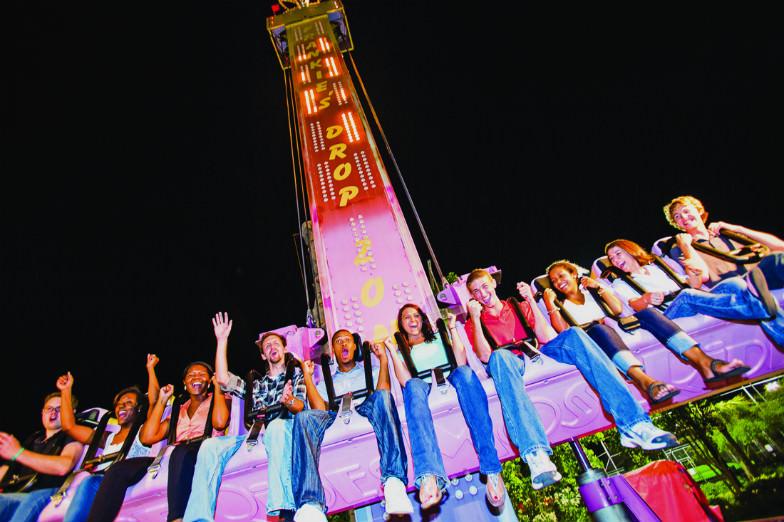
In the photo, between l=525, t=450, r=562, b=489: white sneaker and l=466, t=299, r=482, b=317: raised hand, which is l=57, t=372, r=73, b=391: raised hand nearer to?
l=466, t=299, r=482, b=317: raised hand

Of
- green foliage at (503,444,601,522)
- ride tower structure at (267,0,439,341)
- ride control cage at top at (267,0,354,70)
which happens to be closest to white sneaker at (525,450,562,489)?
ride tower structure at (267,0,439,341)

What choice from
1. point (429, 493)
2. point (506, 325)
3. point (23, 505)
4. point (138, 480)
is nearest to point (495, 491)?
point (429, 493)

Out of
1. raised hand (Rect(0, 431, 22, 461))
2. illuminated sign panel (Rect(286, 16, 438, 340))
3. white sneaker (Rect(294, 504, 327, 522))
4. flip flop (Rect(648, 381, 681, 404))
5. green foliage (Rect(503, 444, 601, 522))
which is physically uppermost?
illuminated sign panel (Rect(286, 16, 438, 340))

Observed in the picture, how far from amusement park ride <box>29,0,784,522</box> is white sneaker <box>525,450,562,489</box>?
0.63m

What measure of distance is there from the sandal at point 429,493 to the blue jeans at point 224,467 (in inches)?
39.8

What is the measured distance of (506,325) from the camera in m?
3.80

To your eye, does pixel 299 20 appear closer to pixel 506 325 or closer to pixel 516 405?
pixel 506 325

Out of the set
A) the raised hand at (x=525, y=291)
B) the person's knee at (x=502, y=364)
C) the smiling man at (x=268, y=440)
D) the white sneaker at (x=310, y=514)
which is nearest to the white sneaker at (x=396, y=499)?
the white sneaker at (x=310, y=514)

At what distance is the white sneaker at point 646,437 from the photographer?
2.20 meters

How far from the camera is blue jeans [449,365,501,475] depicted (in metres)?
2.55

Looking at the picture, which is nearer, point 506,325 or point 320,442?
point 320,442

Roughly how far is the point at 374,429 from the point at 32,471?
12.0 feet

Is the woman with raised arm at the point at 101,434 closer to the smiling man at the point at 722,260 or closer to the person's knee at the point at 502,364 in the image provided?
the person's knee at the point at 502,364

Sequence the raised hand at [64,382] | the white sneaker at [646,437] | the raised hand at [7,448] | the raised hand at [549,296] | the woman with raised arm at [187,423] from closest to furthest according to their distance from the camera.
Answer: the white sneaker at [646,437], the woman with raised arm at [187,423], the raised hand at [7,448], the raised hand at [549,296], the raised hand at [64,382]
